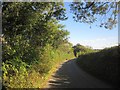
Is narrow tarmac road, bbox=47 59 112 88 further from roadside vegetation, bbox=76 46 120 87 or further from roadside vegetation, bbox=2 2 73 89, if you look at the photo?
roadside vegetation, bbox=2 2 73 89

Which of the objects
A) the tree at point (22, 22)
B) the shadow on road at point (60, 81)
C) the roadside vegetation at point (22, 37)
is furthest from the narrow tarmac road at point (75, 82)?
the tree at point (22, 22)

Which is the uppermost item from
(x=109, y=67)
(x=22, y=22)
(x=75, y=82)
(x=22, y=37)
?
(x=22, y=22)

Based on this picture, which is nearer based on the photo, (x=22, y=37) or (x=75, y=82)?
(x=22, y=37)

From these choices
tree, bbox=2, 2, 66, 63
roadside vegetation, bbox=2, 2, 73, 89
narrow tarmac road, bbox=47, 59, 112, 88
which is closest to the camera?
roadside vegetation, bbox=2, 2, 73, 89

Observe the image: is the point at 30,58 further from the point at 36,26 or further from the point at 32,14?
the point at 32,14

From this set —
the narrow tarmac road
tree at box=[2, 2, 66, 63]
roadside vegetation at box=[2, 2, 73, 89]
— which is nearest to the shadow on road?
the narrow tarmac road

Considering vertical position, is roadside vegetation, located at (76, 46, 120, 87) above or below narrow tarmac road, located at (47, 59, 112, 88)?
above

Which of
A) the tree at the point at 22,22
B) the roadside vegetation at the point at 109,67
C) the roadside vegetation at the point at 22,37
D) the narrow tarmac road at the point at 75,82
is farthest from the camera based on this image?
the roadside vegetation at the point at 109,67

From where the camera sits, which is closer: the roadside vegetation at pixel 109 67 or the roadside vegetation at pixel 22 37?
the roadside vegetation at pixel 22 37

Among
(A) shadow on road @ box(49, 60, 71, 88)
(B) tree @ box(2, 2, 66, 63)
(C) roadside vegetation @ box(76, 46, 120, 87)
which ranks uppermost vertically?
(B) tree @ box(2, 2, 66, 63)

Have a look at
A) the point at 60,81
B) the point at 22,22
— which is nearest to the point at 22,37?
the point at 22,22

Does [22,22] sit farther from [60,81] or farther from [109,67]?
[109,67]

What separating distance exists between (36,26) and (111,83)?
7.37 m

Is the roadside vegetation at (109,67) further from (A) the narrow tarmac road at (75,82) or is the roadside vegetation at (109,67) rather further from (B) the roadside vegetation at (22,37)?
(B) the roadside vegetation at (22,37)
